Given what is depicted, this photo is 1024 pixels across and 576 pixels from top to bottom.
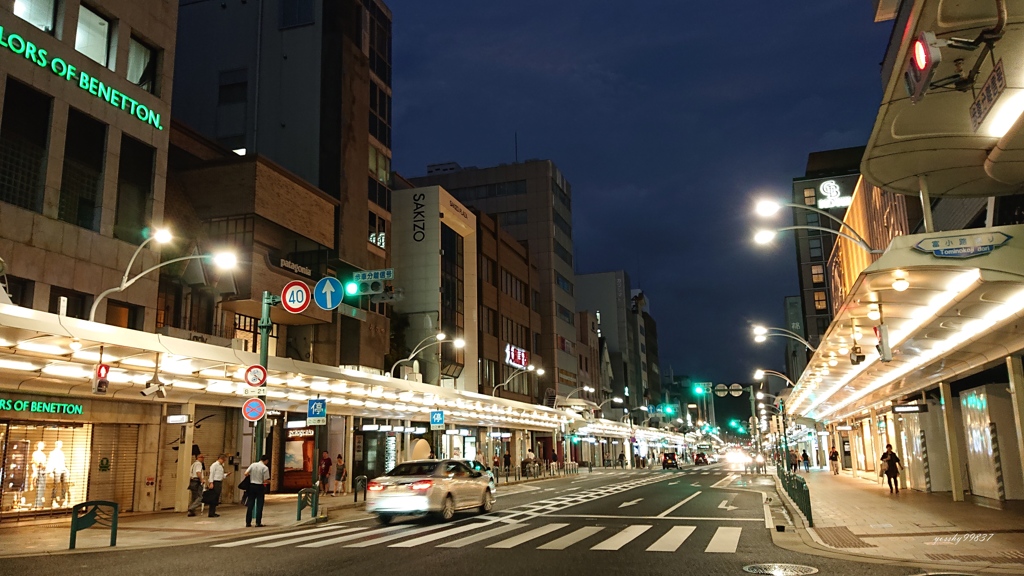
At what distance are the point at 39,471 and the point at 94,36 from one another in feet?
51.1

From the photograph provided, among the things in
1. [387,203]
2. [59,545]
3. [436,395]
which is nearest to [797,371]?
[387,203]

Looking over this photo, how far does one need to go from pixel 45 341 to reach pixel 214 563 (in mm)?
6797

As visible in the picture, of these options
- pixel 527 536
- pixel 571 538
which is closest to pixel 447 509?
pixel 527 536

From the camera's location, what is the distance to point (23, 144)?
24.5 metres

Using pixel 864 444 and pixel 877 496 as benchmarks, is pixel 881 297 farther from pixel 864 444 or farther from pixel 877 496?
pixel 864 444

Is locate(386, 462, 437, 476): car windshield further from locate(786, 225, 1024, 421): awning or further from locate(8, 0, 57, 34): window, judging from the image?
locate(8, 0, 57, 34): window

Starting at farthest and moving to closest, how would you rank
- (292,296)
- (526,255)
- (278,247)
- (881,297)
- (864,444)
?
1. (526,255)
2. (864,444)
3. (278,247)
4. (292,296)
5. (881,297)

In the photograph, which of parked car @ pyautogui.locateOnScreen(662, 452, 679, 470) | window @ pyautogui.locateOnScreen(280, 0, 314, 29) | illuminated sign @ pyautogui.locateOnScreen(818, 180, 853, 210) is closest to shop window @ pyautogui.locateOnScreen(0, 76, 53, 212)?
window @ pyautogui.locateOnScreen(280, 0, 314, 29)

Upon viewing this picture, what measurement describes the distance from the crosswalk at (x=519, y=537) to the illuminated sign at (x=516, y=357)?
51.0 m

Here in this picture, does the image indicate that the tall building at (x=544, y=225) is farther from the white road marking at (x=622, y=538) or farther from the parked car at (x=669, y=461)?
the white road marking at (x=622, y=538)

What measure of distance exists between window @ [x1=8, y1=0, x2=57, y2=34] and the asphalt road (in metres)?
18.9

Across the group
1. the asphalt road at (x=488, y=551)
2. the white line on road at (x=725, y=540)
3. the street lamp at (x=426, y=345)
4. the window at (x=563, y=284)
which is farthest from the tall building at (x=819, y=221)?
the white line on road at (x=725, y=540)

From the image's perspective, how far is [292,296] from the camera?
20.7 meters

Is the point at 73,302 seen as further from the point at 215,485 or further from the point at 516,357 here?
the point at 516,357
